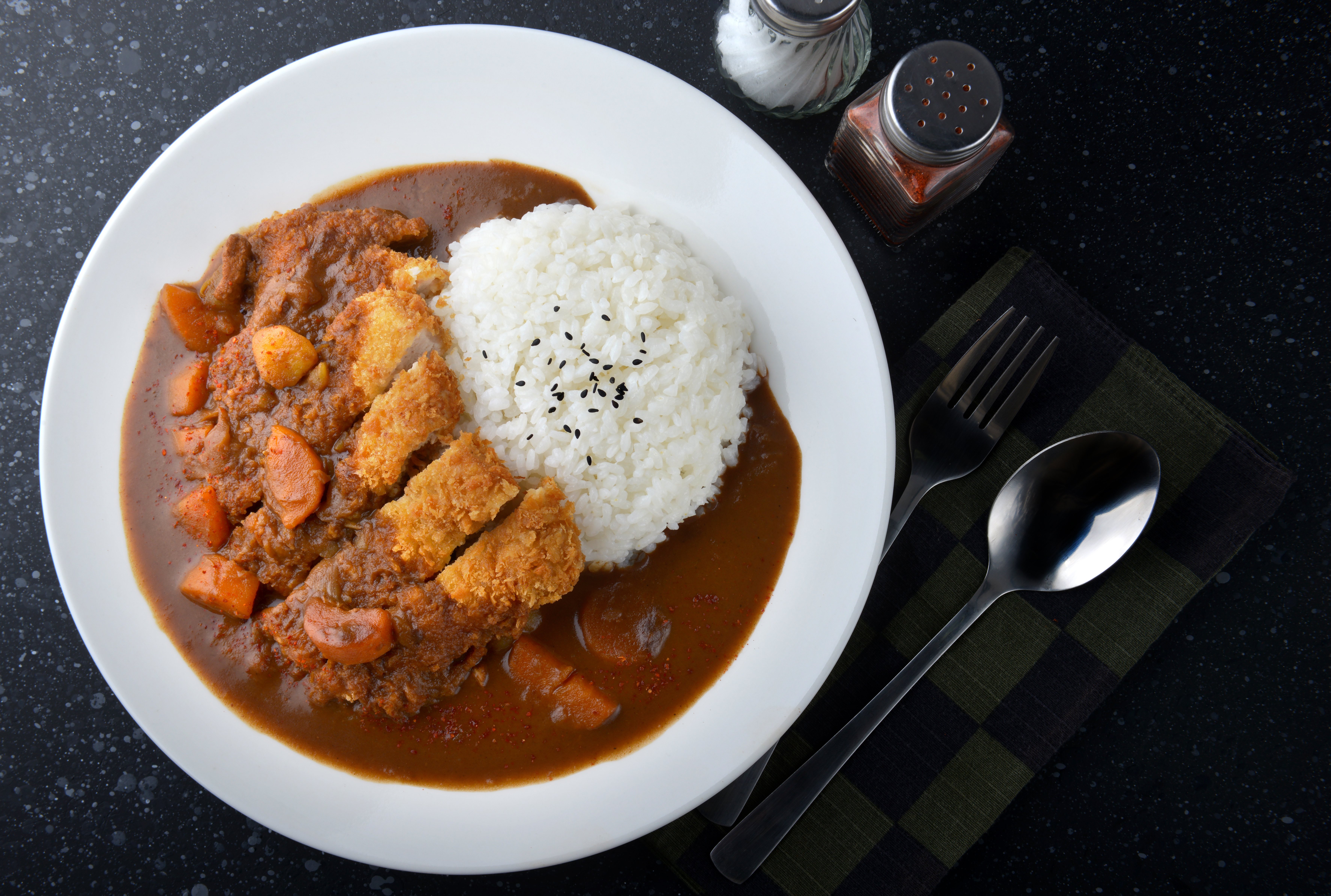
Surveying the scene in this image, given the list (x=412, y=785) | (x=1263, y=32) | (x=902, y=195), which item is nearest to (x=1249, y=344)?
(x=1263, y=32)

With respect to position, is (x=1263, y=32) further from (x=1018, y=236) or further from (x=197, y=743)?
(x=197, y=743)

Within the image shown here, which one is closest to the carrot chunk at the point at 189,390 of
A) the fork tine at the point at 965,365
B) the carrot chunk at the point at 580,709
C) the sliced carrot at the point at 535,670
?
the sliced carrot at the point at 535,670

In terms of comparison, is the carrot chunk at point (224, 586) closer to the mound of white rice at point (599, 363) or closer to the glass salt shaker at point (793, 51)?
the mound of white rice at point (599, 363)

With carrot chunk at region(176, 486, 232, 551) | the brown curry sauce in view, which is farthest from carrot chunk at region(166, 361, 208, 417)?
carrot chunk at region(176, 486, 232, 551)

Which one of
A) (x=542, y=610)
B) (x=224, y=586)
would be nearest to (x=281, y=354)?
(x=224, y=586)

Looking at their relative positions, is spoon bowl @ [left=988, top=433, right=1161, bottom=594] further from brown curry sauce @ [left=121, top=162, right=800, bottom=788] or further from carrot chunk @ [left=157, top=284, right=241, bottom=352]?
carrot chunk @ [left=157, top=284, right=241, bottom=352]
